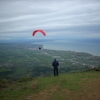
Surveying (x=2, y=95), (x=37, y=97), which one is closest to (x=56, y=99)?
(x=37, y=97)

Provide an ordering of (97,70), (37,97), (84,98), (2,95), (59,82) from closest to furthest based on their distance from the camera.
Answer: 1. (84,98)
2. (37,97)
3. (2,95)
4. (59,82)
5. (97,70)

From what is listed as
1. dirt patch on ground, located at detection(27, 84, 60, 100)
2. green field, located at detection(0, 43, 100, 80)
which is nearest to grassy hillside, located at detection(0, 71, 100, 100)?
dirt patch on ground, located at detection(27, 84, 60, 100)

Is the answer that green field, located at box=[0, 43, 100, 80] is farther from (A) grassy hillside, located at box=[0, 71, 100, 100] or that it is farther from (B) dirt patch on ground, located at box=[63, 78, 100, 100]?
(B) dirt patch on ground, located at box=[63, 78, 100, 100]

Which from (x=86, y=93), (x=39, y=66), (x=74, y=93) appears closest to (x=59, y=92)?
(x=74, y=93)

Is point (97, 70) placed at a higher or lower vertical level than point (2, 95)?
higher

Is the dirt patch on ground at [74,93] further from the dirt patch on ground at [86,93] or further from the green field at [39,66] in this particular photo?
the green field at [39,66]

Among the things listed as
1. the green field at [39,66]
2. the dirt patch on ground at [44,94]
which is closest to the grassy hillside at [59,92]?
the dirt patch on ground at [44,94]

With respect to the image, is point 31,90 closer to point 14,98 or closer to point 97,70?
point 14,98

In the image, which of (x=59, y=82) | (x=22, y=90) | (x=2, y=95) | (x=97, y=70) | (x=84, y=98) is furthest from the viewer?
(x=97, y=70)

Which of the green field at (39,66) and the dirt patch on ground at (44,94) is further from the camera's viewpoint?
the green field at (39,66)

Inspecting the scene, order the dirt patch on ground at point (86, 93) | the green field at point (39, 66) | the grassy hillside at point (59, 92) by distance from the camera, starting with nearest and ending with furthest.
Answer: the dirt patch on ground at point (86, 93), the grassy hillside at point (59, 92), the green field at point (39, 66)

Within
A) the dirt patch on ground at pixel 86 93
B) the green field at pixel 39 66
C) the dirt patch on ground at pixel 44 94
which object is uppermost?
the dirt patch on ground at pixel 86 93
